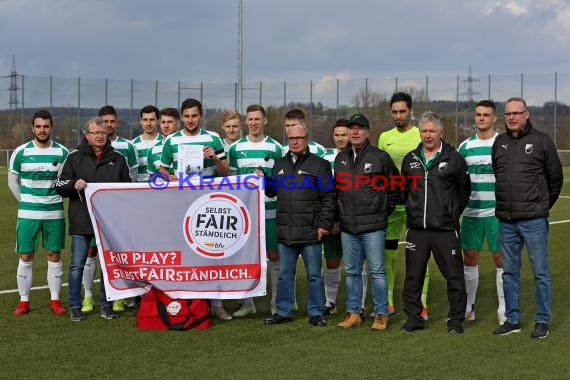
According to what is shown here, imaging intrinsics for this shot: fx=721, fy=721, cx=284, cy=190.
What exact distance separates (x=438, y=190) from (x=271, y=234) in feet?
5.73

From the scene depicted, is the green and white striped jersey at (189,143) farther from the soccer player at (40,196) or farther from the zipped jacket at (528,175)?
the zipped jacket at (528,175)

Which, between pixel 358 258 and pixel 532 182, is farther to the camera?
pixel 358 258

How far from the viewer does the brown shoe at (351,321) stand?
6.41 m

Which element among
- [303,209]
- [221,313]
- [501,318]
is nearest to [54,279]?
[221,313]

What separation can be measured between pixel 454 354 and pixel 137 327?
9.09 feet

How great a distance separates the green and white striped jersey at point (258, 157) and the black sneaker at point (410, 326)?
164cm

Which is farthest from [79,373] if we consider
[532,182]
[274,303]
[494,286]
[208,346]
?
[494,286]

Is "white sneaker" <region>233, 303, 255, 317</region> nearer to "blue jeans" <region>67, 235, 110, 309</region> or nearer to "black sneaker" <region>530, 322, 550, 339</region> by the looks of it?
"blue jeans" <region>67, 235, 110, 309</region>

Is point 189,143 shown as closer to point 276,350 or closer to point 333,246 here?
point 333,246

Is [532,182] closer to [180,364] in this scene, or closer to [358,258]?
[358,258]

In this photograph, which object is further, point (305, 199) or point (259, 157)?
point (259, 157)

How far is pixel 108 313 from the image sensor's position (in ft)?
22.4

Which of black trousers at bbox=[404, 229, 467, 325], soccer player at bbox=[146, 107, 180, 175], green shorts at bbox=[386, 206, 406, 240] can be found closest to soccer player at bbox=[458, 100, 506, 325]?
black trousers at bbox=[404, 229, 467, 325]

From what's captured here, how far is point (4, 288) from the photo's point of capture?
8.20m
